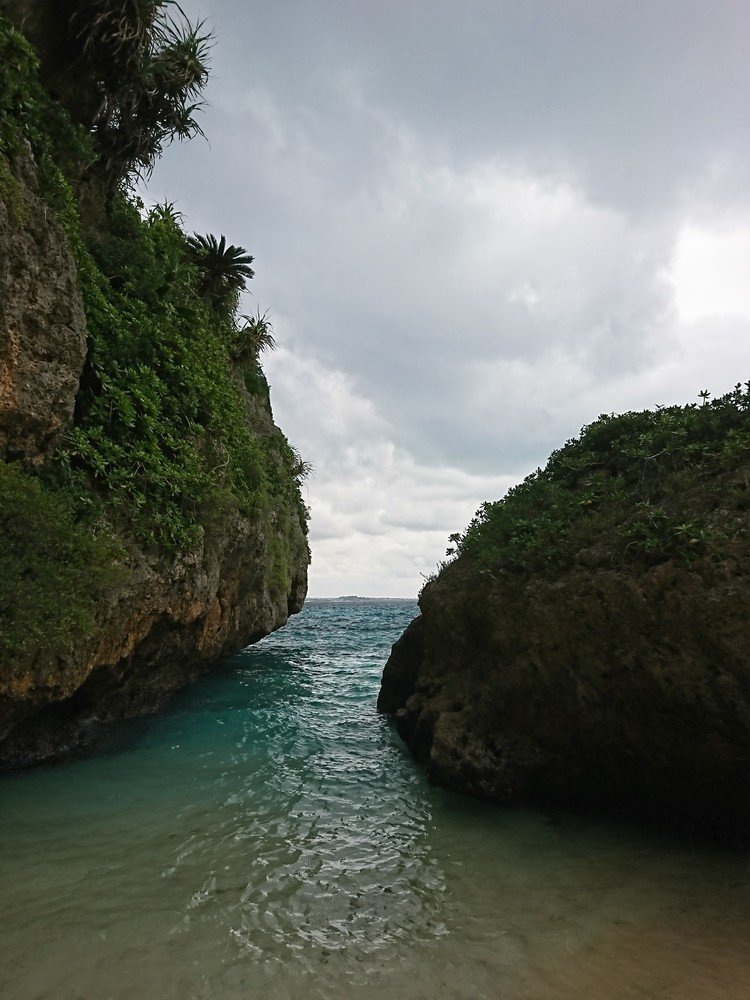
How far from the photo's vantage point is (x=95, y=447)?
309 inches

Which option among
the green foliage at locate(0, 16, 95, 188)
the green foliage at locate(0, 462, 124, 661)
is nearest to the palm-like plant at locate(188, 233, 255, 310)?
the green foliage at locate(0, 16, 95, 188)

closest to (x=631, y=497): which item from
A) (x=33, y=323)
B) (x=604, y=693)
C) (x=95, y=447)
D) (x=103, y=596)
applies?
(x=604, y=693)

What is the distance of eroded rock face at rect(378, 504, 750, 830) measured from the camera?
5.64m

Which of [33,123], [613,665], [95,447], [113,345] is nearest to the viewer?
[613,665]

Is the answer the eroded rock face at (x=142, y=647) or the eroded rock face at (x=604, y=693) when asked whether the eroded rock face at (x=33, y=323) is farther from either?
the eroded rock face at (x=604, y=693)

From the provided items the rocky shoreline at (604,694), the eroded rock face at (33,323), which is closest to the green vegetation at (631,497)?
the rocky shoreline at (604,694)

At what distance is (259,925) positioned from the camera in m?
4.55

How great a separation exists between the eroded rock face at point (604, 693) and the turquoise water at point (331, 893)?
1.58 ft

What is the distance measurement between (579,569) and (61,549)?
22.3 feet

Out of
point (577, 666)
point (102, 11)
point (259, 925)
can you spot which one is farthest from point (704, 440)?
point (102, 11)

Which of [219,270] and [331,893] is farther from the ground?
[219,270]

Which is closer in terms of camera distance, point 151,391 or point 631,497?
point 631,497

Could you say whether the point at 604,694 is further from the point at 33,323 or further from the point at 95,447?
the point at 33,323

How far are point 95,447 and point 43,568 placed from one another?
213 centimetres
